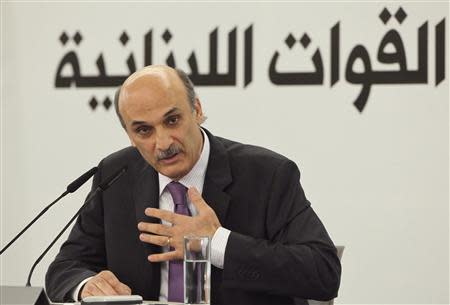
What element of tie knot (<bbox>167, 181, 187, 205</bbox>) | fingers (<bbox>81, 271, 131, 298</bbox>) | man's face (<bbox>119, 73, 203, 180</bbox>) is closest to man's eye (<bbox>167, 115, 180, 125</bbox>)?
man's face (<bbox>119, 73, 203, 180</bbox>)

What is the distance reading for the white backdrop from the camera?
5.74 m

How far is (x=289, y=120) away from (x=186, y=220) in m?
3.21

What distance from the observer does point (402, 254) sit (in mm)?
5770

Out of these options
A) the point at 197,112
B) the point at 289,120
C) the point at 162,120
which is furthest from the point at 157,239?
the point at 289,120

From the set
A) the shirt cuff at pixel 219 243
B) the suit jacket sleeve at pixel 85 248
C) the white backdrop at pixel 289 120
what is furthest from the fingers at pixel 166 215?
the white backdrop at pixel 289 120

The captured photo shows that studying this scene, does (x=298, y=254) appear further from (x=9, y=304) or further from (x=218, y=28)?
(x=218, y=28)

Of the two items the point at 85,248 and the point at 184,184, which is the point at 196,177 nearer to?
the point at 184,184

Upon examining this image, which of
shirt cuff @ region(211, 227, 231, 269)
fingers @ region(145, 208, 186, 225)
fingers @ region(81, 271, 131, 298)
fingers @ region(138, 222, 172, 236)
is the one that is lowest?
fingers @ region(81, 271, 131, 298)

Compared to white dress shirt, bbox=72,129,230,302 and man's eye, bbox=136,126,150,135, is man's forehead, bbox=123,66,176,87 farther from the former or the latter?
white dress shirt, bbox=72,129,230,302

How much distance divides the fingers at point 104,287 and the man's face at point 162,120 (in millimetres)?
416

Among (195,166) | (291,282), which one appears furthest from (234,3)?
(291,282)

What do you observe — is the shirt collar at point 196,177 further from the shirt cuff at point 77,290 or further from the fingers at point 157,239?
the shirt cuff at point 77,290

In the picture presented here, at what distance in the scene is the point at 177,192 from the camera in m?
2.99

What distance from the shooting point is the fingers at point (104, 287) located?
270cm
